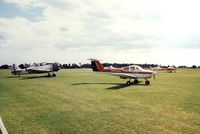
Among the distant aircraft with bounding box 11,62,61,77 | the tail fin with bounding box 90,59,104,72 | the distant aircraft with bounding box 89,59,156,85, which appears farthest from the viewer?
the distant aircraft with bounding box 11,62,61,77

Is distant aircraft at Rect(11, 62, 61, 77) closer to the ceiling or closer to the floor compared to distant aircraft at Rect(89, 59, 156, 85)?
closer to the ceiling

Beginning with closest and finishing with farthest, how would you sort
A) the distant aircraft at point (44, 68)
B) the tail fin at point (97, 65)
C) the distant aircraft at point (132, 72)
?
the distant aircraft at point (132, 72)
the tail fin at point (97, 65)
the distant aircraft at point (44, 68)

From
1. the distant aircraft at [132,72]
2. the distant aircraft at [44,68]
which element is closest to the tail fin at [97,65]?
the distant aircraft at [132,72]

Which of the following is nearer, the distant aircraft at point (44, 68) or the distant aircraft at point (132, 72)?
the distant aircraft at point (132, 72)

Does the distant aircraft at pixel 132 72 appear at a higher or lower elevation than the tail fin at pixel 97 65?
lower

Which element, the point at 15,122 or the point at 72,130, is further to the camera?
the point at 15,122

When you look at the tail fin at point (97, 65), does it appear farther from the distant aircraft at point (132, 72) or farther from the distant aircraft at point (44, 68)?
the distant aircraft at point (44, 68)

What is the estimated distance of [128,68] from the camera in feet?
98.7

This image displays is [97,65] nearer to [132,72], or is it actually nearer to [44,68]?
[132,72]

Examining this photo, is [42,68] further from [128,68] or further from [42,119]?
[42,119]

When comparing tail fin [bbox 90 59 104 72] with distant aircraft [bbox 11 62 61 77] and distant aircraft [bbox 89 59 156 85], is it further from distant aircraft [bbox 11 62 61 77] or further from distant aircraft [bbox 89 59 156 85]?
distant aircraft [bbox 11 62 61 77]

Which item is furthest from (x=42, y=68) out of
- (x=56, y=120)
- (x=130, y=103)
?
(x=56, y=120)

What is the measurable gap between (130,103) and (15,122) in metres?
7.20

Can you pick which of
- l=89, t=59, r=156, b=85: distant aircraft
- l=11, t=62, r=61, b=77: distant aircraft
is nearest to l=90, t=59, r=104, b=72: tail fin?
l=89, t=59, r=156, b=85: distant aircraft
